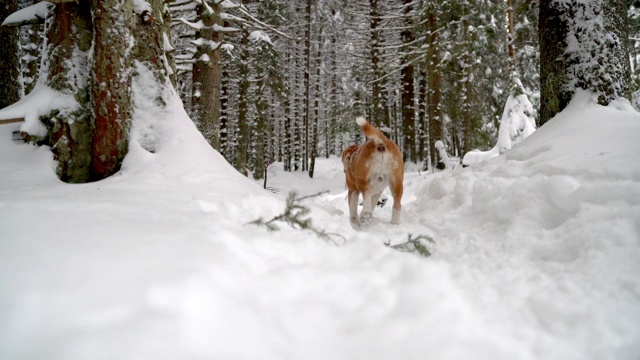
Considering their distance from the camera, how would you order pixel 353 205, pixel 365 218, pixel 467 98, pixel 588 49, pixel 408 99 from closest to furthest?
pixel 588 49, pixel 365 218, pixel 353 205, pixel 467 98, pixel 408 99

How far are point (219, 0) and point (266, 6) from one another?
1088 cm

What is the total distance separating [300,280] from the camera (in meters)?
1.73

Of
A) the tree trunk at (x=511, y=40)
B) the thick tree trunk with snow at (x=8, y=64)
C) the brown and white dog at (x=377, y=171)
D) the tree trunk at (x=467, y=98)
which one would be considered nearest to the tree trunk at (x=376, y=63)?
the tree trunk at (x=467, y=98)

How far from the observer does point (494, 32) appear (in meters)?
12.1

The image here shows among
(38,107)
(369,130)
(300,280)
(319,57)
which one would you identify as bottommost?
(300,280)

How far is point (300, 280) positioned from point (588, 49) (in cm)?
458

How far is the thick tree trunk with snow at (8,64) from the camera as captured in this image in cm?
729

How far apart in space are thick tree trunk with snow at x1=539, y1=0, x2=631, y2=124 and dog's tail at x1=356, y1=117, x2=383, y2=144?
7.73 ft

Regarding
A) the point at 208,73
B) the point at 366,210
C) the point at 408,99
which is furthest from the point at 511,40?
the point at 366,210

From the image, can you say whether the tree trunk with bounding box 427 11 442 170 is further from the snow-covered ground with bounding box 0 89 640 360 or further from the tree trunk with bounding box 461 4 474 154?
the snow-covered ground with bounding box 0 89 640 360

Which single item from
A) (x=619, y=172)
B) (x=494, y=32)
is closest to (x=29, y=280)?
(x=619, y=172)

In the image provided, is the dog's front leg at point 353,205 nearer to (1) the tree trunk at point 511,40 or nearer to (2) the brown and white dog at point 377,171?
(2) the brown and white dog at point 377,171

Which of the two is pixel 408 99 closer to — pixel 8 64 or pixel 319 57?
pixel 319 57

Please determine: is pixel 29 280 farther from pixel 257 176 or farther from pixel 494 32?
pixel 257 176
